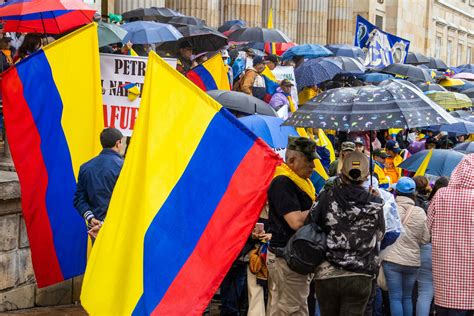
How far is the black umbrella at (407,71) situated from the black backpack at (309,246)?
14599mm

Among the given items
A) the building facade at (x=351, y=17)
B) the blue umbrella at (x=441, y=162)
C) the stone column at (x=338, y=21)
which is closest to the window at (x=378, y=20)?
the building facade at (x=351, y=17)

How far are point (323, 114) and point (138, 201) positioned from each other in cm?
162

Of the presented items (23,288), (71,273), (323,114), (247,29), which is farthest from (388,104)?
(247,29)

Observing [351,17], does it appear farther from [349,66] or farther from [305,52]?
[305,52]

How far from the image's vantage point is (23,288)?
9.26 meters

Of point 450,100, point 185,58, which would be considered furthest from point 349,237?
point 450,100

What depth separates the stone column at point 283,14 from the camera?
Answer: 29000mm

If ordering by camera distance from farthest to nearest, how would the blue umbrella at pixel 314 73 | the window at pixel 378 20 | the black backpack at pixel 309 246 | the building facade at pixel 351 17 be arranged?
the window at pixel 378 20 → the building facade at pixel 351 17 → the blue umbrella at pixel 314 73 → the black backpack at pixel 309 246

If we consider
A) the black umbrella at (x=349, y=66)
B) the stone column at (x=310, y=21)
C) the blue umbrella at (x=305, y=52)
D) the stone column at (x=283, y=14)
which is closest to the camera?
the black umbrella at (x=349, y=66)

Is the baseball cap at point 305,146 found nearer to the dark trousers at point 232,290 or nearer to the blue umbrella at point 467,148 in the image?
the dark trousers at point 232,290

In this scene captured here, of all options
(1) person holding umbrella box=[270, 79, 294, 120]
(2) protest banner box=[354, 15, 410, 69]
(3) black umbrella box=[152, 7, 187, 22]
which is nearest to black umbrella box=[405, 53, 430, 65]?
(2) protest banner box=[354, 15, 410, 69]

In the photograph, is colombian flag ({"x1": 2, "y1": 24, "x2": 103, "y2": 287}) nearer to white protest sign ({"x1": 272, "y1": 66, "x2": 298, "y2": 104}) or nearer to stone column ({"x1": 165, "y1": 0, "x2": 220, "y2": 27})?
white protest sign ({"x1": 272, "y1": 66, "x2": 298, "y2": 104})

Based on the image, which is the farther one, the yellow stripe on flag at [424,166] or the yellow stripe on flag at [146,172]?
the yellow stripe on flag at [424,166]

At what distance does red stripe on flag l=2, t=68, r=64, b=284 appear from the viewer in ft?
28.3
